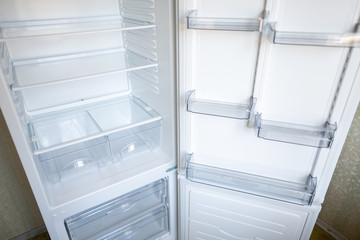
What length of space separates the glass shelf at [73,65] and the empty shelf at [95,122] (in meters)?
0.22

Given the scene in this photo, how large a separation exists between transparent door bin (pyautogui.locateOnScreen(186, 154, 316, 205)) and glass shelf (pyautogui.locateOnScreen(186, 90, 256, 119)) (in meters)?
0.29

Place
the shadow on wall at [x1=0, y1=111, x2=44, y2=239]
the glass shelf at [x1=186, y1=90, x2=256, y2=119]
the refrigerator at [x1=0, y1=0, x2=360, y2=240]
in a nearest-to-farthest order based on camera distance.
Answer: the refrigerator at [x1=0, y1=0, x2=360, y2=240] < the glass shelf at [x1=186, y1=90, x2=256, y2=119] < the shadow on wall at [x1=0, y1=111, x2=44, y2=239]

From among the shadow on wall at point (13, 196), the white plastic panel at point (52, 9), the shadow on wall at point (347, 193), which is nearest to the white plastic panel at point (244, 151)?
the shadow on wall at point (347, 193)

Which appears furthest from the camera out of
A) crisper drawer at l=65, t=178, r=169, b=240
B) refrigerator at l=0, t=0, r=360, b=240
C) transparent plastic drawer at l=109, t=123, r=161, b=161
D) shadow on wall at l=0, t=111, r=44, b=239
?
shadow on wall at l=0, t=111, r=44, b=239

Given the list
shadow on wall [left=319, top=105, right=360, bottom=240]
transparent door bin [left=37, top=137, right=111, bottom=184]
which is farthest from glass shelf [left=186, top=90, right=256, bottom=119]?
shadow on wall [left=319, top=105, right=360, bottom=240]

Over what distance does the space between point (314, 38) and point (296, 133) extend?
36cm

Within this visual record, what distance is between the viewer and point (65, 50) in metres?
1.51

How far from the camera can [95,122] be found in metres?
1.49

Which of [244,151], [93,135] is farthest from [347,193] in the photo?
[93,135]

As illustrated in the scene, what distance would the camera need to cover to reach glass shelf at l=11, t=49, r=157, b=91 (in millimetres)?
1413

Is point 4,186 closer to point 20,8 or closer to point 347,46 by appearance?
point 20,8

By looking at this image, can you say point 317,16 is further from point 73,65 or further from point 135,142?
point 73,65

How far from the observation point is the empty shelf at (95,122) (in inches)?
55.9

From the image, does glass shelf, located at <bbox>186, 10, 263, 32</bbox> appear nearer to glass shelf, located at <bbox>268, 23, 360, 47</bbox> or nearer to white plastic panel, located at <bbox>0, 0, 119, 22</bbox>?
glass shelf, located at <bbox>268, 23, 360, 47</bbox>
